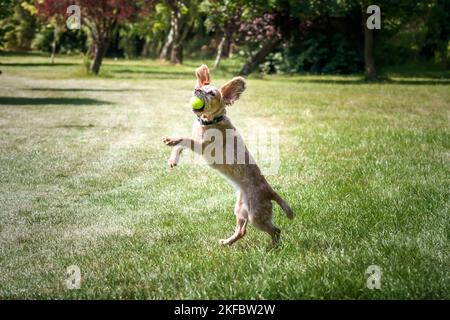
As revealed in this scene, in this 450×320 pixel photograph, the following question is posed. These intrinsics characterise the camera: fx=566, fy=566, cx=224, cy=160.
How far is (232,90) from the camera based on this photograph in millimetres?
4492

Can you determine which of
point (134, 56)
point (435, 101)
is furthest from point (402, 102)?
point (134, 56)

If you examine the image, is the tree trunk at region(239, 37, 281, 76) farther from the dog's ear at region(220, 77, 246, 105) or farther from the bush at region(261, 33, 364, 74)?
the dog's ear at region(220, 77, 246, 105)

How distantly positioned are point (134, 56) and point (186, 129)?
184 feet

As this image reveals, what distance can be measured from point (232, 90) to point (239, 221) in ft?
3.44

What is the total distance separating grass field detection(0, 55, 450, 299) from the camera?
3.95 meters

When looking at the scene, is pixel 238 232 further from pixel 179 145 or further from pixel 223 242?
pixel 179 145

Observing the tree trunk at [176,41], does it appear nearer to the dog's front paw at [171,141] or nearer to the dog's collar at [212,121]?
the dog's collar at [212,121]

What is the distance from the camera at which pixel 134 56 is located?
65938 millimetres

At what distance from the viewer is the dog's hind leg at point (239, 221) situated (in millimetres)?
4488

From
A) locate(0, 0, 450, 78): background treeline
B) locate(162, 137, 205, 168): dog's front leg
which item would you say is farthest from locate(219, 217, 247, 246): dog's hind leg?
locate(0, 0, 450, 78): background treeline

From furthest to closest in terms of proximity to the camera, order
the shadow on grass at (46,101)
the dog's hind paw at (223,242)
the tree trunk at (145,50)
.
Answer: the tree trunk at (145,50) → the shadow on grass at (46,101) → the dog's hind paw at (223,242)

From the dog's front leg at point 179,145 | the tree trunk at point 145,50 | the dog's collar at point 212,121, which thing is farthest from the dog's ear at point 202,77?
the tree trunk at point 145,50

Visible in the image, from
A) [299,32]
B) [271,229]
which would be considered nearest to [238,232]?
[271,229]
